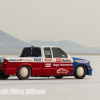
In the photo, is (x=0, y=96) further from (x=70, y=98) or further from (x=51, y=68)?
(x=51, y=68)

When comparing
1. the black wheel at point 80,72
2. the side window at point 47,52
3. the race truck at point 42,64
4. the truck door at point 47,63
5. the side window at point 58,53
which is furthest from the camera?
the black wheel at point 80,72

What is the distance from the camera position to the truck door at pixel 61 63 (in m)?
17.7

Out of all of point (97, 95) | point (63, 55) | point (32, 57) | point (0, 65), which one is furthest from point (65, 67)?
point (97, 95)

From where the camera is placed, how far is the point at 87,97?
10.8 metres

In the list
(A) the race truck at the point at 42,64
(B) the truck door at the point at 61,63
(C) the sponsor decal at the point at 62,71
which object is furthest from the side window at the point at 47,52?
(C) the sponsor decal at the point at 62,71

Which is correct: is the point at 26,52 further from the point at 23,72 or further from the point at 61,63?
the point at 61,63

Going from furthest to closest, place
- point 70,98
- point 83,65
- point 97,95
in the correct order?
point 83,65 → point 97,95 → point 70,98

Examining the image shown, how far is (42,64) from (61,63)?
1.01m

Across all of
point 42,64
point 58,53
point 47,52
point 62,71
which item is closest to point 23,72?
point 42,64

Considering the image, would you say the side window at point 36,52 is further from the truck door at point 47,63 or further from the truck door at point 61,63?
the truck door at point 61,63

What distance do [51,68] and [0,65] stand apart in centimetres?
248

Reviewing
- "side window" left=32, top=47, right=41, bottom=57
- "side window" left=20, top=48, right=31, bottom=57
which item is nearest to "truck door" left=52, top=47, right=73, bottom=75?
"side window" left=32, top=47, right=41, bottom=57

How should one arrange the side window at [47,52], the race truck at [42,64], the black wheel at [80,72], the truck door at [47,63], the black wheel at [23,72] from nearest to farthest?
the race truck at [42,64] < the black wheel at [23,72] < the truck door at [47,63] < the side window at [47,52] < the black wheel at [80,72]

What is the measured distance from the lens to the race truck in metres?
17.0
